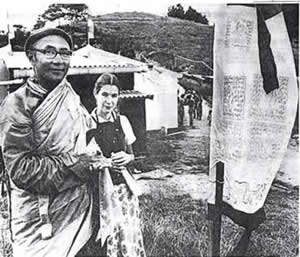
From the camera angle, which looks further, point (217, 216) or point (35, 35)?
point (217, 216)

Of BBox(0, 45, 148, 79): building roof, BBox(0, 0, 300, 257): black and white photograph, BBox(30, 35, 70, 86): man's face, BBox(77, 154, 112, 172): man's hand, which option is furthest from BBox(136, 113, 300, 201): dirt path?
BBox(30, 35, 70, 86): man's face

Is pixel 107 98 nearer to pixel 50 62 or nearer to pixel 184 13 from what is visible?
pixel 50 62

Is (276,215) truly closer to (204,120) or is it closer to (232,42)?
(204,120)

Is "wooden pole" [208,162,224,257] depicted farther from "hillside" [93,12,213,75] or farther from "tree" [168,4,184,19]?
"tree" [168,4,184,19]

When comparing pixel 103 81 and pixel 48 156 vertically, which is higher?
pixel 103 81

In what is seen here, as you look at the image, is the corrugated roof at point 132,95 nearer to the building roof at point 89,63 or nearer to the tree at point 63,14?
the building roof at point 89,63

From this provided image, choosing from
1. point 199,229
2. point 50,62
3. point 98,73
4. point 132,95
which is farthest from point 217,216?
point 50,62

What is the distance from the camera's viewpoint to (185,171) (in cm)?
166

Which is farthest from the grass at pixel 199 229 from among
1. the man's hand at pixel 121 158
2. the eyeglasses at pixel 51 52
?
the eyeglasses at pixel 51 52

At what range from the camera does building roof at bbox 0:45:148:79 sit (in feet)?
5.02

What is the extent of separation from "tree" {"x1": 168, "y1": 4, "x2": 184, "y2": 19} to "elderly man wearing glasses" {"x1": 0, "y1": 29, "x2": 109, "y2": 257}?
292mm

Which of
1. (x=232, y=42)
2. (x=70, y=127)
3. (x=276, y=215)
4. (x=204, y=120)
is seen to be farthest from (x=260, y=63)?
(x=70, y=127)

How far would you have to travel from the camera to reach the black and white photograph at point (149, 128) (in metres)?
1.54

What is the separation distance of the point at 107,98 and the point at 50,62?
183mm
